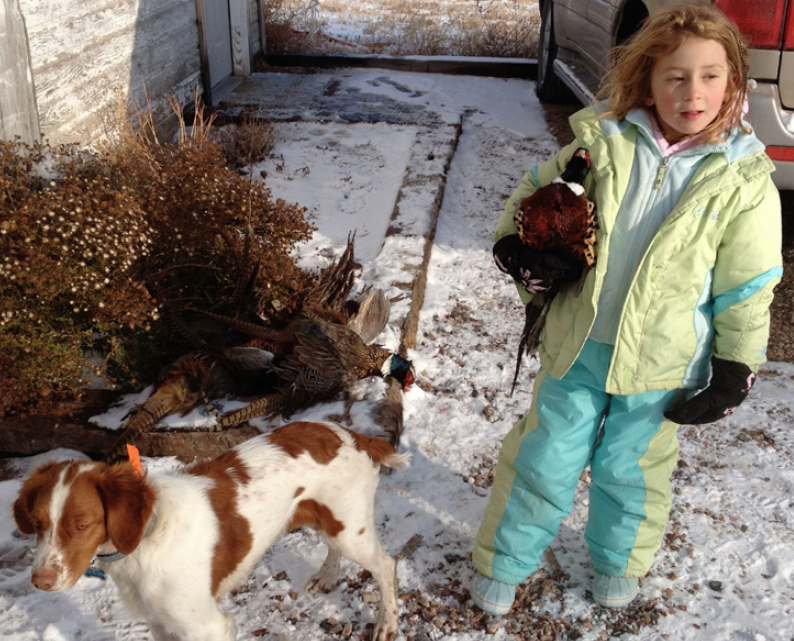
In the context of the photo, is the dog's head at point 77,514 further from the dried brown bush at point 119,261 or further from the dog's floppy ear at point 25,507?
the dried brown bush at point 119,261

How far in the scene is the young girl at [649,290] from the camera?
2012 mm

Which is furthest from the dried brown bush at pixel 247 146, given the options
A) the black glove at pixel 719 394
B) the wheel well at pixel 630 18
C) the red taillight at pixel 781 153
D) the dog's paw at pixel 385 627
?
the black glove at pixel 719 394

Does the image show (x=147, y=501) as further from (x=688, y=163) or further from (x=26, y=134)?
(x=26, y=134)

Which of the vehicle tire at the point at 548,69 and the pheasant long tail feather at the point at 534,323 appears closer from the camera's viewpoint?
the pheasant long tail feather at the point at 534,323

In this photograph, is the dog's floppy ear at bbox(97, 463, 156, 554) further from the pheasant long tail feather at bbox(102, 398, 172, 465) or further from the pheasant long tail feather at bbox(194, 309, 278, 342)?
the pheasant long tail feather at bbox(194, 309, 278, 342)

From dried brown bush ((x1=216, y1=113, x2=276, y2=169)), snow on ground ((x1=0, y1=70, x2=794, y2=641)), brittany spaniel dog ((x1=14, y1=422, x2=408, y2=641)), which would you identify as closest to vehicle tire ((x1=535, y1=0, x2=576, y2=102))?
dried brown bush ((x1=216, y1=113, x2=276, y2=169))

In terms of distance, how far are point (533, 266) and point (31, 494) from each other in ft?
4.83

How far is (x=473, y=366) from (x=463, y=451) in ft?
2.26

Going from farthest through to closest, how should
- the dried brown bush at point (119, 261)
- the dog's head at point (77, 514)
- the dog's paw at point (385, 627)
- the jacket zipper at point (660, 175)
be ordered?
the dried brown bush at point (119, 261), the dog's paw at point (385, 627), the jacket zipper at point (660, 175), the dog's head at point (77, 514)

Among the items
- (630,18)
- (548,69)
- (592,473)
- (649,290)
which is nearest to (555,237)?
(649,290)

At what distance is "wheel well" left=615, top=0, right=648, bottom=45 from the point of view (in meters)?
5.16

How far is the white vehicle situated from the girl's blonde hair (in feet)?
1.82

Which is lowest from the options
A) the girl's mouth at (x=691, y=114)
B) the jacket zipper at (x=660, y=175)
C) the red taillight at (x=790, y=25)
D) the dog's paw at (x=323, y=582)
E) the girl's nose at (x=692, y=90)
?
the dog's paw at (x=323, y=582)

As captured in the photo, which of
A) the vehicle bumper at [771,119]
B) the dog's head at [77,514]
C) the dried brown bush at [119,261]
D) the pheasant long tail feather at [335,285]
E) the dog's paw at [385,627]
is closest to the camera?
the dog's head at [77,514]
